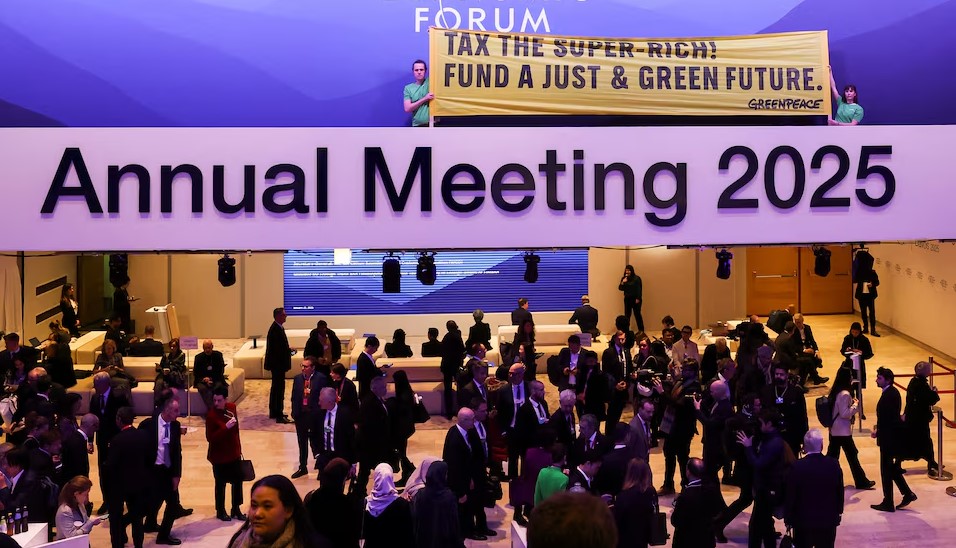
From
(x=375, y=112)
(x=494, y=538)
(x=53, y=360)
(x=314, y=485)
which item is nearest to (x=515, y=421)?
(x=494, y=538)

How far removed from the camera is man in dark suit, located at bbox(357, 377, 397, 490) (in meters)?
9.70

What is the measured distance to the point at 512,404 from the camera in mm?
10016

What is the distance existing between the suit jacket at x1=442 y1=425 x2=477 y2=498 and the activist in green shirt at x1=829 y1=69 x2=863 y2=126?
5601 millimetres

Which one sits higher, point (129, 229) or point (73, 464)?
point (129, 229)

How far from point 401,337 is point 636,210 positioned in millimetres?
5091

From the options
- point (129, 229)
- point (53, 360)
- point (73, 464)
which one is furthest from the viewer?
point (53, 360)

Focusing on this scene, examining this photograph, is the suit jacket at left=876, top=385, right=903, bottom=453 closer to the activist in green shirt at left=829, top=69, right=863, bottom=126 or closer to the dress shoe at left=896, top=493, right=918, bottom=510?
the dress shoe at left=896, top=493, right=918, bottom=510

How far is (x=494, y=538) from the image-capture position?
9.17 m

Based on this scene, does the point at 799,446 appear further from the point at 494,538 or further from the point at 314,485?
the point at 314,485

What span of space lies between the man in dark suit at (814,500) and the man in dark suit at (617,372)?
129 inches

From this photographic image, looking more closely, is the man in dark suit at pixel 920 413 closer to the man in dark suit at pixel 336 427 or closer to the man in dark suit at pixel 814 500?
the man in dark suit at pixel 814 500

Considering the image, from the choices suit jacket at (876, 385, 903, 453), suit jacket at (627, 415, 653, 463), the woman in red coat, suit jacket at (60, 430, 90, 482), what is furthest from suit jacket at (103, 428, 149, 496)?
suit jacket at (876, 385, 903, 453)

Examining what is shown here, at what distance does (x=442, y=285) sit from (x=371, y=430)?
922 cm

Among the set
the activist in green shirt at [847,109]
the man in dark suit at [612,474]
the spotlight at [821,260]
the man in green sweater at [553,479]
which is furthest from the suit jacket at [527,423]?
the activist in green shirt at [847,109]
